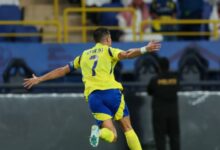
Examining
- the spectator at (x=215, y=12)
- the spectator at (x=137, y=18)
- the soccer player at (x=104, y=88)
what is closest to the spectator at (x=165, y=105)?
the soccer player at (x=104, y=88)

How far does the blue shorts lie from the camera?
11867mm

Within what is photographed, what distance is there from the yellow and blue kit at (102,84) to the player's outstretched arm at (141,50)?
14.9 inches

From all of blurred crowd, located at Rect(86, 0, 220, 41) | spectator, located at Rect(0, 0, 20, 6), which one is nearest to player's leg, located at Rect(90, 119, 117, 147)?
blurred crowd, located at Rect(86, 0, 220, 41)

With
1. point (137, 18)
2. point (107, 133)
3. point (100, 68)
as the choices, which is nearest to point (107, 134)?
point (107, 133)

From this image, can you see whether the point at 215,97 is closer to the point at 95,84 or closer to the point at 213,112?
the point at 213,112

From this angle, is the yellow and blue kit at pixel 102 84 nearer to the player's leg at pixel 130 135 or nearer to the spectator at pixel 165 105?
the player's leg at pixel 130 135

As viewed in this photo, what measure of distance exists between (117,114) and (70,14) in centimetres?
771

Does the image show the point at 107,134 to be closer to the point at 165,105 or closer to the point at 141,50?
the point at 141,50

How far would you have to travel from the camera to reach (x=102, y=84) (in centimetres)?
1182

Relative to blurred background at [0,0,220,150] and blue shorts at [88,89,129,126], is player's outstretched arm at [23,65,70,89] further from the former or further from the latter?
blurred background at [0,0,220,150]

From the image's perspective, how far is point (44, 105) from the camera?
15.5 meters

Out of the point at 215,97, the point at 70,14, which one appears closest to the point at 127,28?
the point at 70,14

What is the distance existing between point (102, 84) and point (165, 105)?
3.45m

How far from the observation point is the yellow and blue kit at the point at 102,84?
A: 464 inches
